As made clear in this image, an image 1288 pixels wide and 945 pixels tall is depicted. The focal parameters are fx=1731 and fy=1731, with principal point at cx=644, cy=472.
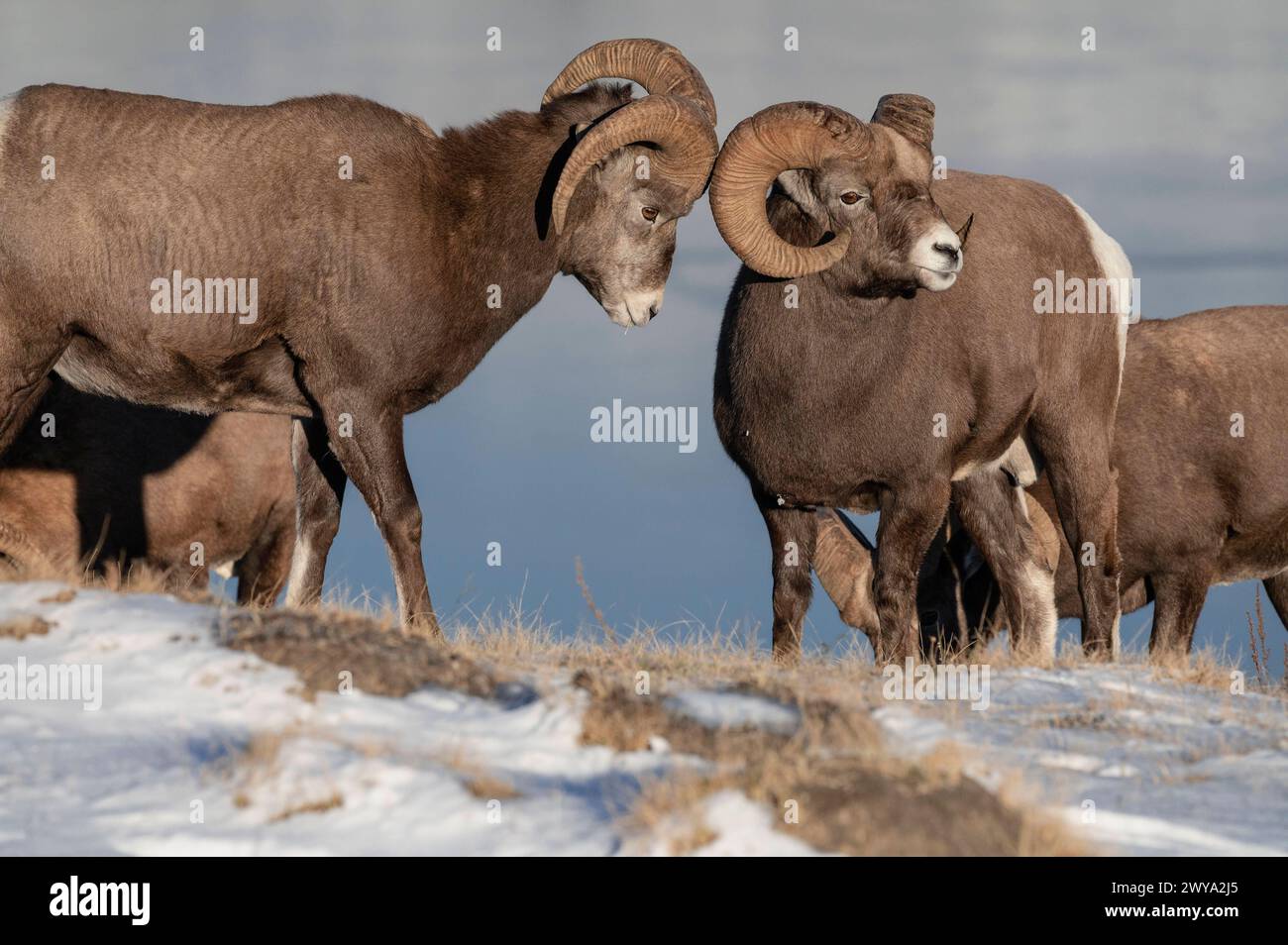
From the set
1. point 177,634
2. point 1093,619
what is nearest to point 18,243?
point 177,634

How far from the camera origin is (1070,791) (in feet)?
21.2

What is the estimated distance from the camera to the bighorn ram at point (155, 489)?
13.3 m

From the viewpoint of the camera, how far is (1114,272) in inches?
497

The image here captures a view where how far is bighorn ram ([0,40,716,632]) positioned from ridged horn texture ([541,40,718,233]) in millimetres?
21

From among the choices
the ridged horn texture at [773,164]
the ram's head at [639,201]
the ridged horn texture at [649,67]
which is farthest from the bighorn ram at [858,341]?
the ridged horn texture at [649,67]

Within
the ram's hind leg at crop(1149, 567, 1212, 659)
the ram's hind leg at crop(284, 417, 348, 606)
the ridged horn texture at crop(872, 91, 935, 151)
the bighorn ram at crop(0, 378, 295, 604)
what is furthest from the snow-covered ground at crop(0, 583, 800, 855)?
the ram's hind leg at crop(1149, 567, 1212, 659)

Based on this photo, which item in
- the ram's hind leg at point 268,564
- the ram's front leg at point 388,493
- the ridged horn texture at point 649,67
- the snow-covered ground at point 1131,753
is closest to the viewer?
the snow-covered ground at point 1131,753

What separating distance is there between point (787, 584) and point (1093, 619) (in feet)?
9.17

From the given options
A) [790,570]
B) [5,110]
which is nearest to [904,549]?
[790,570]

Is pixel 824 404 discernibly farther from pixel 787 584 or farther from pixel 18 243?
pixel 18 243

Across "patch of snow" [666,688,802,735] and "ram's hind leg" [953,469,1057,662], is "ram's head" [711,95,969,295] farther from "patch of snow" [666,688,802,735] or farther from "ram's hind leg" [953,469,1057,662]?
"patch of snow" [666,688,802,735]

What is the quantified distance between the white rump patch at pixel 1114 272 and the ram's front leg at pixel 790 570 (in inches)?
126

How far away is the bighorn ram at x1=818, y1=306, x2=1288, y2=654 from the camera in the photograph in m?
14.3

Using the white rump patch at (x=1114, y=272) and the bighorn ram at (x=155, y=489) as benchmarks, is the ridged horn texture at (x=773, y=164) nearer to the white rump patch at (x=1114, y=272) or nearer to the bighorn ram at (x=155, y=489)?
the white rump patch at (x=1114, y=272)
